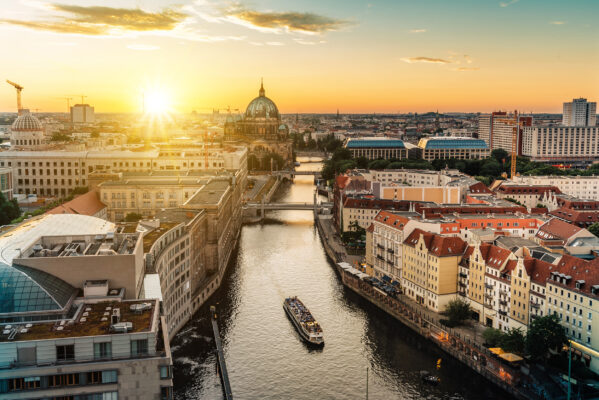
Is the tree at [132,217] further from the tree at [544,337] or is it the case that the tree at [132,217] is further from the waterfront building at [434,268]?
the tree at [544,337]

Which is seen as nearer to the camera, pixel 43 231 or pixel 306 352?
pixel 43 231

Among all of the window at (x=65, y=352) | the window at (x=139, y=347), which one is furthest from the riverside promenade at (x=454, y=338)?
the window at (x=65, y=352)

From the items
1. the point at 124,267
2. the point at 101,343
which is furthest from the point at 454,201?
the point at 101,343

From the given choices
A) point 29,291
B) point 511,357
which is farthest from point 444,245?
point 29,291

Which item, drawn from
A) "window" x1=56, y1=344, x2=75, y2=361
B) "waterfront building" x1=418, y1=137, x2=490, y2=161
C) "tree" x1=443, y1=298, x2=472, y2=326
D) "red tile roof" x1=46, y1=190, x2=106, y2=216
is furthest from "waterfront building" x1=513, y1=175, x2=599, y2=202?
"window" x1=56, y1=344, x2=75, y2=361

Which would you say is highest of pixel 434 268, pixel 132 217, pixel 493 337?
pixel 132 217

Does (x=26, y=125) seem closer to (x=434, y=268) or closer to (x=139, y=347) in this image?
(x=434, y=268)

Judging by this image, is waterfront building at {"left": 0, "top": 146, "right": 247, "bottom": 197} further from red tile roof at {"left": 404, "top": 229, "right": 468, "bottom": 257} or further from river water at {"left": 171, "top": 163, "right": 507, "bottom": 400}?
red tile roof at {"left": 404, "top": 229, "right": 468, "bottom": 257}
